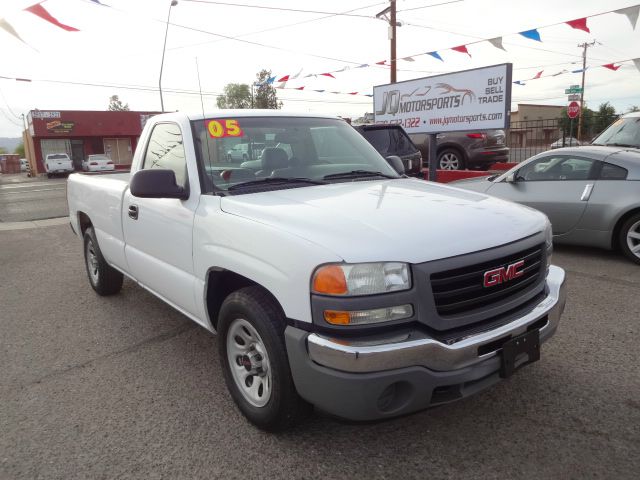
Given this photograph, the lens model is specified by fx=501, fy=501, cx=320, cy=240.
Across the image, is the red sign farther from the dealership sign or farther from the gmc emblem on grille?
the gmc emblem on grille

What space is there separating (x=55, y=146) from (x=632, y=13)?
153ft

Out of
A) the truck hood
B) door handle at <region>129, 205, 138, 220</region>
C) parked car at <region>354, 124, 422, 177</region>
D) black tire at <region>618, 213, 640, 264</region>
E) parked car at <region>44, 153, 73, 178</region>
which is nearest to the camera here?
the truck hood

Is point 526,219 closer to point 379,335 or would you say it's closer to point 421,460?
point 379,335

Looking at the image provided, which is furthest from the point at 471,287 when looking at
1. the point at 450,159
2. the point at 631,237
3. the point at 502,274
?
the point at 450,159

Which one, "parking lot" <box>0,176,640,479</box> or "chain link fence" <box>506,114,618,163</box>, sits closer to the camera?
"parking lot" <box>0,176,640,479</box>

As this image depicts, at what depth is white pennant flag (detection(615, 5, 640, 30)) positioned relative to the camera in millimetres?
8953

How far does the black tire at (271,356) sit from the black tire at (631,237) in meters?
4.93

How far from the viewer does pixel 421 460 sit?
99.4 inches

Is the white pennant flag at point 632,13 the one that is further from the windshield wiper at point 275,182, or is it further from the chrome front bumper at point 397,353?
the chrome front bumper at point 397,353

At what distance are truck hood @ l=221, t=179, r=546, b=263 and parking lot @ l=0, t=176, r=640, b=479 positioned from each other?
2.81 feet

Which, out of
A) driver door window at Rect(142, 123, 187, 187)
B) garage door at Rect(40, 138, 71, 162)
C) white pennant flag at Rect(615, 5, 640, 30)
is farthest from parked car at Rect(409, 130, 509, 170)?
garage door at Rect(40, 138, 71, 162)

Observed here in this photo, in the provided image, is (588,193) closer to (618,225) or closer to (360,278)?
(618,225)

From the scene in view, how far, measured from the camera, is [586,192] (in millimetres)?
6176

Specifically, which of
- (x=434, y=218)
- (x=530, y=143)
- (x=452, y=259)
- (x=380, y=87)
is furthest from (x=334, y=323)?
(x=530, y=143)
